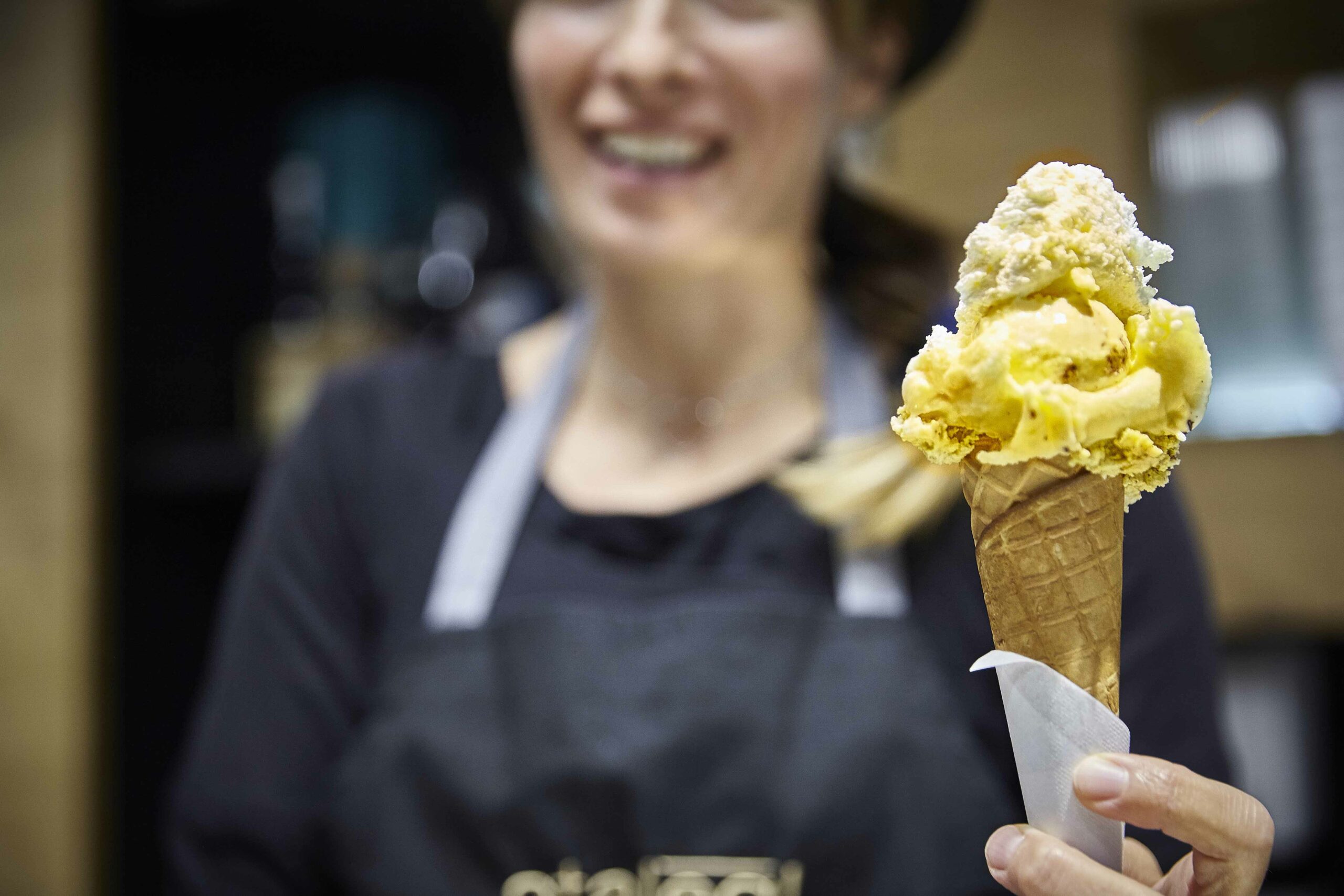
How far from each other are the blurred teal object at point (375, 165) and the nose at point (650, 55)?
619 millimetres

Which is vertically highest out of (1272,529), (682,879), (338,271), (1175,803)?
(338,271)

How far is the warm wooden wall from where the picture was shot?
49.8 inches

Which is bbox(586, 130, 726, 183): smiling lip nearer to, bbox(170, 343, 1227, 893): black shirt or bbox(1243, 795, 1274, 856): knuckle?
bbox(170, 343, 1227, 893): black shirt

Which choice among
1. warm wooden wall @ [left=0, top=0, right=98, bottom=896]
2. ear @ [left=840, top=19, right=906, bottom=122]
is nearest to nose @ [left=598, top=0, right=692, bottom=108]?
ear @ [left=840, top=19, right=906, bottom=122]

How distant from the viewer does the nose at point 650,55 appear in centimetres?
78

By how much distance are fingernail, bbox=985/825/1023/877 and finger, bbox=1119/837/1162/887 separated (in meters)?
0.05

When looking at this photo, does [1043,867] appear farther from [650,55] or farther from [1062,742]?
[650,55]

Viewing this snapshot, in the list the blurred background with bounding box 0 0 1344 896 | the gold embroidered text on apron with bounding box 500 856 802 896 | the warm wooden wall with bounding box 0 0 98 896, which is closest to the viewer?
the gold embroidered text on apron with bounding box 500 856 802 896

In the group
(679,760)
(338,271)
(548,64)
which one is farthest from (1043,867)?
(338,271)

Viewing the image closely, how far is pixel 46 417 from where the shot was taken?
4.21ft

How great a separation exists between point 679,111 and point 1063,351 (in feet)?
1.79

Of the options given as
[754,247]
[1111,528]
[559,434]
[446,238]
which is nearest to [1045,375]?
[1111,528]

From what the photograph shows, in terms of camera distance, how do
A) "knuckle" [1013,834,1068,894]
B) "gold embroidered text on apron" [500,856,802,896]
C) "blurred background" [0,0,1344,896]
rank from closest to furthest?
"knuckle" [1013,834,1068,894], "gold embroidered text on apron" [500,856,802,896], "blurred background" [0,0,1344,896]

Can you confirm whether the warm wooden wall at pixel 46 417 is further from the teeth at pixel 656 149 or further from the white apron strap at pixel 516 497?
the teeth at pixel 656 149
